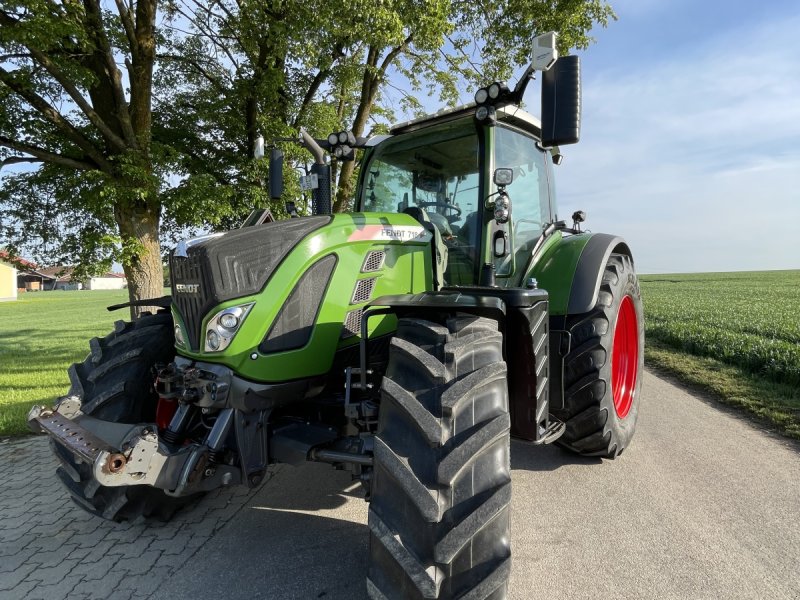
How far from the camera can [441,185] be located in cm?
346

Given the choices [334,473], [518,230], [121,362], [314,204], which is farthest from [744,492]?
[121,362]

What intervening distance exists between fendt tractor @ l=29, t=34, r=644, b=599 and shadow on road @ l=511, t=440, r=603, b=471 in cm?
32

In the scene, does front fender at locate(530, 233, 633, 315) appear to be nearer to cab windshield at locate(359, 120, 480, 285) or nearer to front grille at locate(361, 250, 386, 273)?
cab windshield at locate(359, 120, 480, 285)

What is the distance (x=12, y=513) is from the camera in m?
3.22

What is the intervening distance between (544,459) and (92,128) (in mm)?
6740

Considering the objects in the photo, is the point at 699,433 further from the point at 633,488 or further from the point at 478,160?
the point at 478,160

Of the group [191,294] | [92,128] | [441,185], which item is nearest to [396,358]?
[191,294]

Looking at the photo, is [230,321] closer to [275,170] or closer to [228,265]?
[228,265]

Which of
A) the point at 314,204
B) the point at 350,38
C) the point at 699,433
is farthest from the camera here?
the point at 350,38

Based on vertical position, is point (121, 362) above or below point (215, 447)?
above

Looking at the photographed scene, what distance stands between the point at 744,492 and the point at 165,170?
6.83 m

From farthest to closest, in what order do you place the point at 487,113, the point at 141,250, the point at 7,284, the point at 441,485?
the point at 7,284
the point at 141,250
the point at 487,113
the point at 441,485

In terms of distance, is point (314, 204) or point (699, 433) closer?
point (314, 204)

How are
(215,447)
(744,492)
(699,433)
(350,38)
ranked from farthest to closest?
(350,38), (699,433), (744,492), (215,447)
